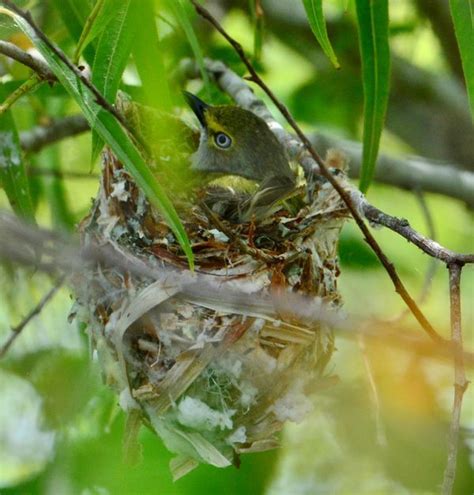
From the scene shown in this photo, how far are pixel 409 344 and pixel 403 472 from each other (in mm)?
2466

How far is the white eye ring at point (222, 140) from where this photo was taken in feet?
15.6

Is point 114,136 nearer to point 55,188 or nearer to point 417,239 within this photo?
point 417,239

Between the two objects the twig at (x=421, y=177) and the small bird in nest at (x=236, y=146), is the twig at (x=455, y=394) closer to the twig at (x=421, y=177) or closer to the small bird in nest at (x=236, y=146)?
the small bird in nest at (x=236, y=146)

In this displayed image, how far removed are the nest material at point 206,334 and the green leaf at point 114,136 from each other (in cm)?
46

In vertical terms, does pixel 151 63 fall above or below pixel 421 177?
above

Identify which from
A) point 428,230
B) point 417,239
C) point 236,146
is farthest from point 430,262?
point 417,239

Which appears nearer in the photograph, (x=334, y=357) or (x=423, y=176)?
(x=334, y=357)

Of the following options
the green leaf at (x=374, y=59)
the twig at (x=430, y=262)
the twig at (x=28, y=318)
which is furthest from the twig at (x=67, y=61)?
the twig at (x=430, y=262)

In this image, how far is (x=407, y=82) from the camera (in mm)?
6465

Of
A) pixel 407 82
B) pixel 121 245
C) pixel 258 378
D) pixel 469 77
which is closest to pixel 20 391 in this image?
pixel 121 245

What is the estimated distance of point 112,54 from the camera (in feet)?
10.1

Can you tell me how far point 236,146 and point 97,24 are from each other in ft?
6.13

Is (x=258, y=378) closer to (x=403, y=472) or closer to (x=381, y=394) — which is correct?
(x=381, y=394)

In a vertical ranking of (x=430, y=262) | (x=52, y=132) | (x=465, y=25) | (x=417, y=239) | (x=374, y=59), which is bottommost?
(x=430, y=262)
